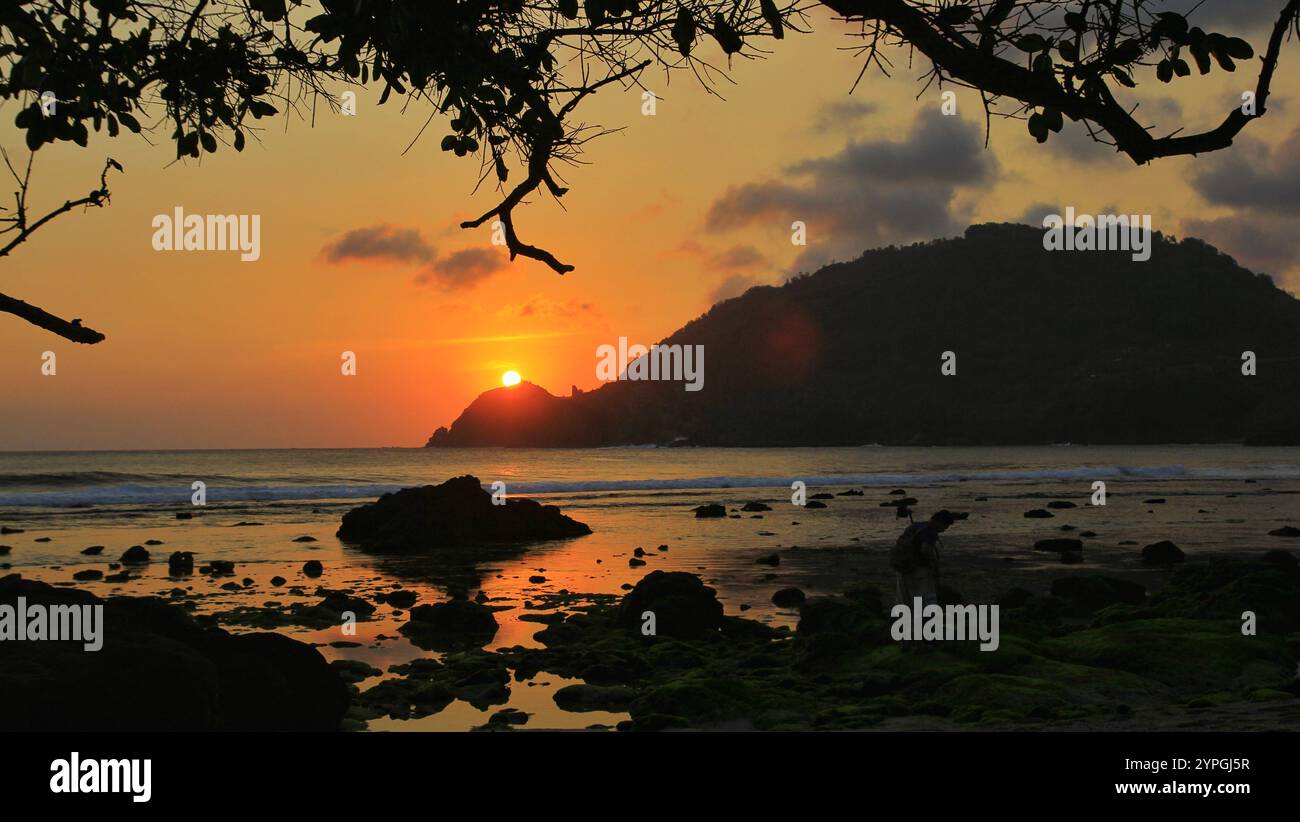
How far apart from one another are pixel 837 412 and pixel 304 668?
5975 inches

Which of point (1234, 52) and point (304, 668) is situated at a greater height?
point (1234, 52)

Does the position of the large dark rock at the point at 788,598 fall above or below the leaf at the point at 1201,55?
below

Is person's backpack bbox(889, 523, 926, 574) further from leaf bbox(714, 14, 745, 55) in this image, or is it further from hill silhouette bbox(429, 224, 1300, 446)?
hill silhouette bbox(429, 224, 1300, 446)

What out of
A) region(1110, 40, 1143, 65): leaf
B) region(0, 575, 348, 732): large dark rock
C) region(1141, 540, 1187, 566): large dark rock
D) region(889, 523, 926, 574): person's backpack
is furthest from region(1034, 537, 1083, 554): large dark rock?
region(1110, 40, 1143, 65): leaf

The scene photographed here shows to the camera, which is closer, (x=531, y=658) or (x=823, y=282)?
(x=531, y=658)

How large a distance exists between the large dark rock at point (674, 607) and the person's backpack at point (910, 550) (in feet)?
9.40

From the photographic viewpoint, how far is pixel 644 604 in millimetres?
14445

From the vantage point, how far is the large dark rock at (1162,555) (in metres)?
21.8

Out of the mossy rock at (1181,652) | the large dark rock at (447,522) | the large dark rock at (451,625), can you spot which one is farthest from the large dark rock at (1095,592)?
the large dark rock at (447,522)

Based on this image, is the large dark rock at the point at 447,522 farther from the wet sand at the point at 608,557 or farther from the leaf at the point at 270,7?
the leaf at the point at 270,7

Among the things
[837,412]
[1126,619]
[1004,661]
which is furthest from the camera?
[837,412]

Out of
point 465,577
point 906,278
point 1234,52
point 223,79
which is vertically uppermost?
point 906,278

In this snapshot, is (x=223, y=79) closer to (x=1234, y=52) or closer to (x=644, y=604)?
(x=1234, y=52)
